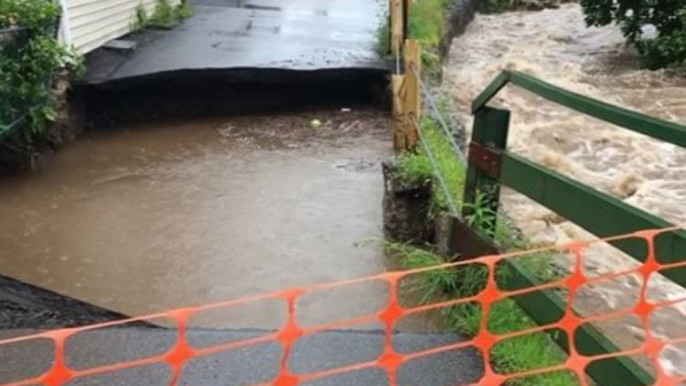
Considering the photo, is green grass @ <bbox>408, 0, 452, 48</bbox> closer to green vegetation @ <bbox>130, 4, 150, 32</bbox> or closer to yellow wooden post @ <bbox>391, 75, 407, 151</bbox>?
green vegetation @ <bbox>130, 4, 150, 32</bbox>

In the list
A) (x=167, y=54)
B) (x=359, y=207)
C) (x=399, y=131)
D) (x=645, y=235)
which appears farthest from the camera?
(x=167, y=54)

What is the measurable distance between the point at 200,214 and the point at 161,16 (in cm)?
→ 624

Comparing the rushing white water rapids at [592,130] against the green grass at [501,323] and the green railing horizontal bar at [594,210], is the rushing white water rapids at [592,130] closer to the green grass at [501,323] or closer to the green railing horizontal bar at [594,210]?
the green grass at [501,323]

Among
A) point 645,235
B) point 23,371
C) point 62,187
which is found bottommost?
point 62,187

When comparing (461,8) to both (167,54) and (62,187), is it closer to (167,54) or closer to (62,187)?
(167,54)

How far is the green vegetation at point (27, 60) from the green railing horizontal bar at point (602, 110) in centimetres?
463

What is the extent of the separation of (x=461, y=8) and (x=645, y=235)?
531 inches

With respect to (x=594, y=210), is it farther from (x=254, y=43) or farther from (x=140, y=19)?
(x=140, y=19)

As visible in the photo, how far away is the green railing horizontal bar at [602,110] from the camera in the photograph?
8.85 feet

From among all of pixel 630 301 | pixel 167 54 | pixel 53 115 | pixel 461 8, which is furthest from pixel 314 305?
pixel 461 8

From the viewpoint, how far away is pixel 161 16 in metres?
11.9

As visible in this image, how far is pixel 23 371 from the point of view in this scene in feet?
11.6

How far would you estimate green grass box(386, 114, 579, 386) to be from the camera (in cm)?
346

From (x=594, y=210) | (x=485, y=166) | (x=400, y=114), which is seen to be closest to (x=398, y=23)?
(x=400, y=114)
